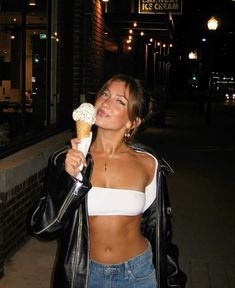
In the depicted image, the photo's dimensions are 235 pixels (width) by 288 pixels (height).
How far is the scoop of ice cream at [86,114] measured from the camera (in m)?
2.55

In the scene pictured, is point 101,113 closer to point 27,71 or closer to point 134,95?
point 134,95

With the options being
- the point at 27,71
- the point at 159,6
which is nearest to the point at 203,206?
the point at 27,71

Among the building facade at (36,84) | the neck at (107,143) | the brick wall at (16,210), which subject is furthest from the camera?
the building facade at (36,84)

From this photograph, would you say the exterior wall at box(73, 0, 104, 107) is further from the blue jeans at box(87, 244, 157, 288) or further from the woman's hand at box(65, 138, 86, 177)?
the woman's hand at box(65, 138, 86, 177)

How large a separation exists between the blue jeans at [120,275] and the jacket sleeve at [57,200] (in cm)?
28

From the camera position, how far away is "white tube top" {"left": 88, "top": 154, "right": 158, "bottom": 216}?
2729 mm

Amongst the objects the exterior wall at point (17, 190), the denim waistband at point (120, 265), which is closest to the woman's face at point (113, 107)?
the denim waistband at point (120, 265)

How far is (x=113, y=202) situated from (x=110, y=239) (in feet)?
0.65

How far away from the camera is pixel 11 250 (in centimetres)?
625

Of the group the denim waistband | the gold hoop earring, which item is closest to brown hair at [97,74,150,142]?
the gold hoop earring

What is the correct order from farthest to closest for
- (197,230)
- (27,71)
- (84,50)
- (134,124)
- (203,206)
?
(84,50) < (203,206) < (27,71) < (197,230) < (134,124)

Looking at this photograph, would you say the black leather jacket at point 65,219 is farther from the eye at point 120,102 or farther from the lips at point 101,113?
the eye at point 120,102

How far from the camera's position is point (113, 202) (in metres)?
2.76

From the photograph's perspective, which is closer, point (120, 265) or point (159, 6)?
point (120, 265)
